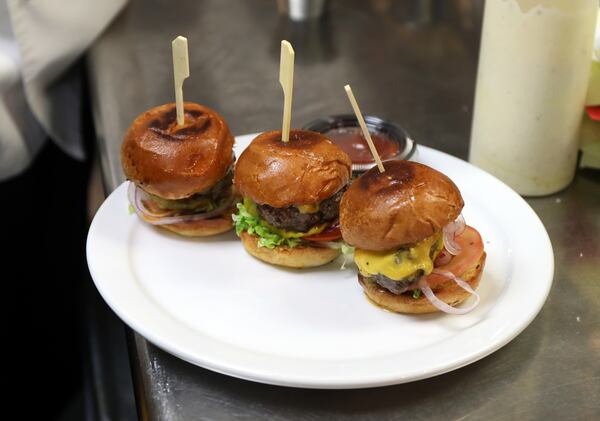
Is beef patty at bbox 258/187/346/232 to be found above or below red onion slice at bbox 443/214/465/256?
below

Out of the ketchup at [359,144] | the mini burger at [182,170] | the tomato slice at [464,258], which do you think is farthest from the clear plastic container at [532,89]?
the mini burger at [182,170]

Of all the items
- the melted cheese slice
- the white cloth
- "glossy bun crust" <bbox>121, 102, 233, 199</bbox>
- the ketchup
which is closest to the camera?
the melted cheese slice

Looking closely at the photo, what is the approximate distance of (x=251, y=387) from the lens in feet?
4.83

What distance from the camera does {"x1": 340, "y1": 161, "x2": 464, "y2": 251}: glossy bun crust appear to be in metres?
1.49

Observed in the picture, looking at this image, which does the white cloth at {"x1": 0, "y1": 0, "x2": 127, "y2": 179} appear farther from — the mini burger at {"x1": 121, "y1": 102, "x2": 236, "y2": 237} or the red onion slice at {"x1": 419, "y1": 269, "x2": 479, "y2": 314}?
the red onion slice at {"x1": 419, "y1": 269, "x2": 479, "y2": 314}

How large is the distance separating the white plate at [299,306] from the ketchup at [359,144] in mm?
236

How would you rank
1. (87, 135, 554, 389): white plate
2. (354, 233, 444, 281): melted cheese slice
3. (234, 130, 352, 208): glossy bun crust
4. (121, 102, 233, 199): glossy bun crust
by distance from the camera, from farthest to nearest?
(121, 102, 233, 199): glossy bun crust
(234, 130, 352, 208): glossy bun crust
(354, 233, 444, 281): melted cheese slice
(87, 135, 554, 389): white plate

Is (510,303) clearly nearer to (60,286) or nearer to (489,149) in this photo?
(489,149)

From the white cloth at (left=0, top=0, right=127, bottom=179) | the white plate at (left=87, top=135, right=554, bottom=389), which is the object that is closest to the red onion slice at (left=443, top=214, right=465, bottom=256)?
the white plate at (left=87, top=135, right=554, bottom=389)

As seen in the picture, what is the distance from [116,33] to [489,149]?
1.70 meters

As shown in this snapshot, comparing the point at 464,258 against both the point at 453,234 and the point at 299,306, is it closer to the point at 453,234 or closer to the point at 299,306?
the point at 453,234

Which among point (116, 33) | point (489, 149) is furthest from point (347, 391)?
point (116, 33)

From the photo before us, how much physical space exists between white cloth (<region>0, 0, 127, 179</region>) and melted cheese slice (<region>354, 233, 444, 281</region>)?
145cm

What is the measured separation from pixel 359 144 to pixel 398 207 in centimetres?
64
